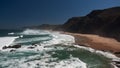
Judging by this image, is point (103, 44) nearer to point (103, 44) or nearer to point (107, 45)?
point (103, 44)

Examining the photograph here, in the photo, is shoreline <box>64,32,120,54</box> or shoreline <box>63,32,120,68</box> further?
shoreline <box>64,32,120,54</box>

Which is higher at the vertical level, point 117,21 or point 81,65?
point 117,21

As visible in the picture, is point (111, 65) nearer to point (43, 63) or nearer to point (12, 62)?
point (43, 63)

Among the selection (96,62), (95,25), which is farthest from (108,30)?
(96,62)

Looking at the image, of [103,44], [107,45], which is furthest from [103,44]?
[107,45]

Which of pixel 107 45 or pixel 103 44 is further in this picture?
pixel 103 44

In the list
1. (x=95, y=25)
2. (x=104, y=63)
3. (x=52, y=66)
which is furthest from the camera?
(x=95, y=25)

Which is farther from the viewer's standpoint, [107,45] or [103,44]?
[103,44]

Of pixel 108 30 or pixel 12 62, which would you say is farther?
pixel 108 30

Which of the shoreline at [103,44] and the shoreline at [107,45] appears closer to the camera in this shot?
the shoreline at [107,45]

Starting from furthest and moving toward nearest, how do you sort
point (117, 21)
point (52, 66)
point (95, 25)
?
1. point (95, 25)
2. point (117, 21)
3. point (52, 66)

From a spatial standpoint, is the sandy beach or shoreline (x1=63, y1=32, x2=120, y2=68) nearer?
shoreline (x1=63, y1=32, x2=120, y2=68)
